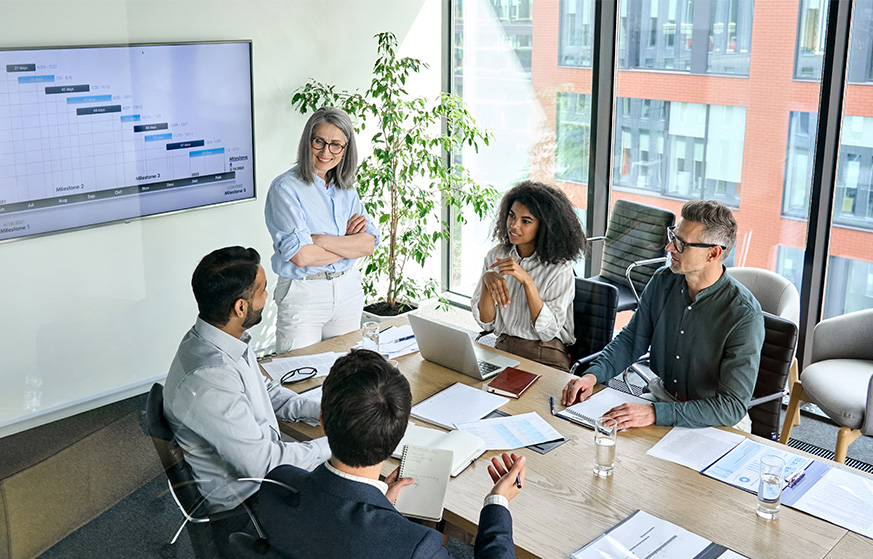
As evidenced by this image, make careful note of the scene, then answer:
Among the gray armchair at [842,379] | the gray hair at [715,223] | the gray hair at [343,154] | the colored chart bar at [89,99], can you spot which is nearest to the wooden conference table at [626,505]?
the gray hair at [715,223]

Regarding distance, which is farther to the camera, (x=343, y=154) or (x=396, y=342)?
(x=343, y=154)

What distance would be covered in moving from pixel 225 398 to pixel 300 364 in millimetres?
810

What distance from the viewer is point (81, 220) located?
4.04m

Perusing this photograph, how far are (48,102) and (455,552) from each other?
112 inches

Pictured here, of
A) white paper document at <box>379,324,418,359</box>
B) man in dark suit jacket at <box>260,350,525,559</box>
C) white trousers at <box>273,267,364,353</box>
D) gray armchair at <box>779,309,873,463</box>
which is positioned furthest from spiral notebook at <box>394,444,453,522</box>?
gray armchair at <box>779,309,873,463</box>

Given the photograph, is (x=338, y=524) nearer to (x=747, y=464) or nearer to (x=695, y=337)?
(x=747, y=464)

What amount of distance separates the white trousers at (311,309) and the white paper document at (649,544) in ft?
6.64

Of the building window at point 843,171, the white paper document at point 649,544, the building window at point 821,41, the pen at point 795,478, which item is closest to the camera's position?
the white paper document at point 649,544

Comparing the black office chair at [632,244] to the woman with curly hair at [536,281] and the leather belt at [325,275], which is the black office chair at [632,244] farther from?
the leather belt at [325,275]

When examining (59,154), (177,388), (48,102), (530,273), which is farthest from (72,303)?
(530,273)

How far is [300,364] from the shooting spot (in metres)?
3.03

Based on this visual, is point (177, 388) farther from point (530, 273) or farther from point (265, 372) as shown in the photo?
point (530, 273)

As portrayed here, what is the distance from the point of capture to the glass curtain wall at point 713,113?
414cm

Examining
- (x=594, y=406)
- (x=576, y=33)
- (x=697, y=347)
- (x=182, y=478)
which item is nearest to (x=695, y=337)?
(x=697, y=347)
